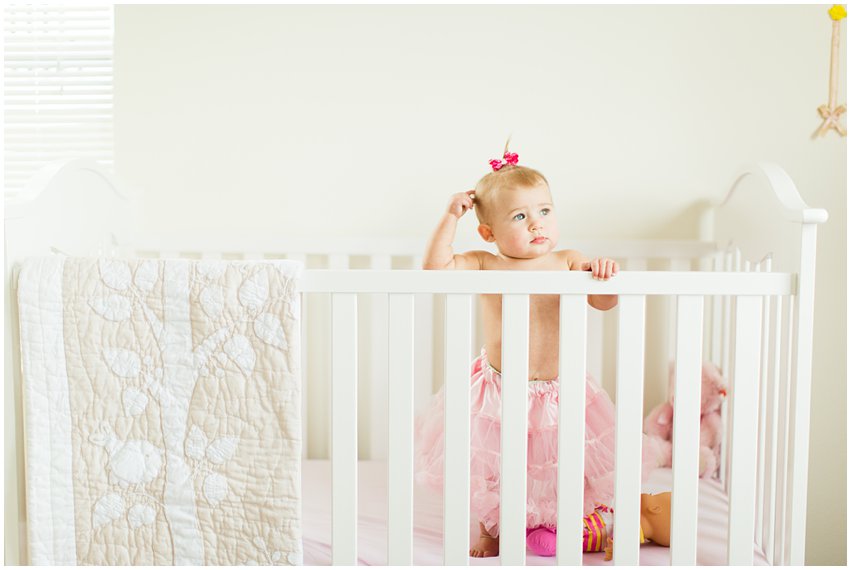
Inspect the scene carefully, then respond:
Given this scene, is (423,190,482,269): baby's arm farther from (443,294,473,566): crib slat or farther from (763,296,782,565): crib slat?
(763,296,782,565): crib slat

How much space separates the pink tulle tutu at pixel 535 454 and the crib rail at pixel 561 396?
6.0 inches

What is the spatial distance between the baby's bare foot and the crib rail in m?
0.14

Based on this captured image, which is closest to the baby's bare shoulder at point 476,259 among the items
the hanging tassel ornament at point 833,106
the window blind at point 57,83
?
the hanging tassel ornament at point 833,106

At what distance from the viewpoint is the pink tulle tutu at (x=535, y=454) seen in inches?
55.1

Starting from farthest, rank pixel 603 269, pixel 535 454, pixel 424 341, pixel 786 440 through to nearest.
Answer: pixel 424 341 → pixel 535 454 → pixel 786 440 → pixel 603 269

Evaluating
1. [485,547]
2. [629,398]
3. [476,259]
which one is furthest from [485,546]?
[476,259]

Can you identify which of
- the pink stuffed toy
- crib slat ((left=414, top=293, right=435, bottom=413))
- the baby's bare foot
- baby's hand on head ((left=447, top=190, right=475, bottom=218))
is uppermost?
baby's hand on head ((left=447, top=190, right=475, bottom=218))

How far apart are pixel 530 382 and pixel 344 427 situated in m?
0.39

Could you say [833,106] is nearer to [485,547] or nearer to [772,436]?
[772,436]

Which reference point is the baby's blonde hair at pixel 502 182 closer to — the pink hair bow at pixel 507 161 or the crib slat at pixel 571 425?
the pink hair bow at pixel 507 161

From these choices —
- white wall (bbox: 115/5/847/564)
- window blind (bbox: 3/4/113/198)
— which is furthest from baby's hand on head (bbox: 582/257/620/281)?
window blind (bbox: 3/4/113/198)

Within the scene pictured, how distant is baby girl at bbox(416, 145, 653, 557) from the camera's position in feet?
4.60

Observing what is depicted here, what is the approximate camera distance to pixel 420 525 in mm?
1490

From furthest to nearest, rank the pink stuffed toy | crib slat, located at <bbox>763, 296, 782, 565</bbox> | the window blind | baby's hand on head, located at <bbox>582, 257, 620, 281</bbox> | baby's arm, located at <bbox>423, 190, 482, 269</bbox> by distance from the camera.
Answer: the window blind < the pink stuffed toy < baby's arm, located at <bbox>423, 190, 482, 269</bbox> < crib slat, located at <bbox>763, 296, 782, 565</bbox> < baby's hand on head, located at <bbox>582, 257, 620, 281</bbox>
